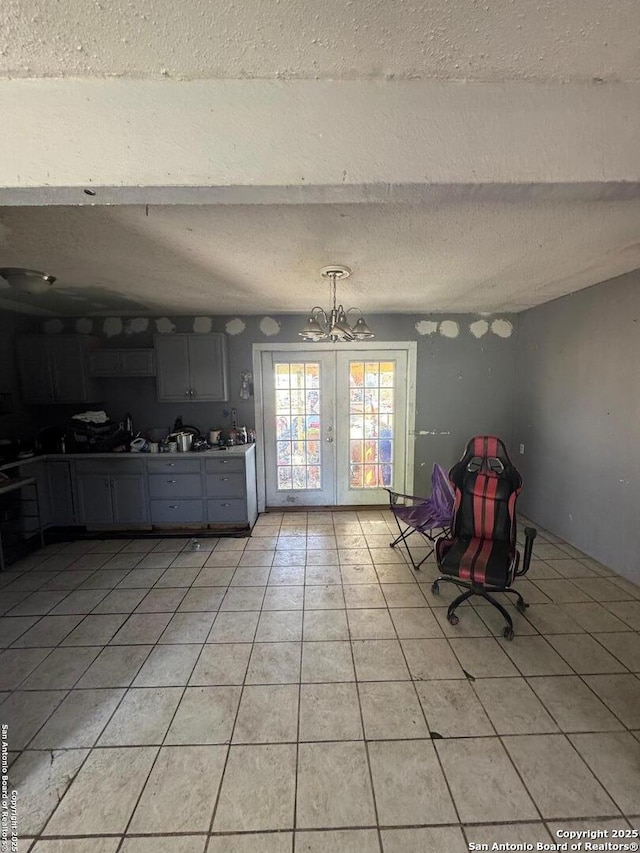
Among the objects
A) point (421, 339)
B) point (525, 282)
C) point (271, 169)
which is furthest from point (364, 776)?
point (421, 339)

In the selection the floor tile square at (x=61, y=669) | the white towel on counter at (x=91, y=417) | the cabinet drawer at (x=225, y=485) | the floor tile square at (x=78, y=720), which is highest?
the white towel on counter at (x=91, y=417)

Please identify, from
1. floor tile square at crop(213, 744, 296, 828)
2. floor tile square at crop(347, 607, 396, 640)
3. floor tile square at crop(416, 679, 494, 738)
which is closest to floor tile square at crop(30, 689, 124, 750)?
floor tile square at crop(213, 744, 296, 828)

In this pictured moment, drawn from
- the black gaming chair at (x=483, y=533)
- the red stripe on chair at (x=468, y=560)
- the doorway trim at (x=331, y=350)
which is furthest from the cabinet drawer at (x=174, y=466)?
the red stripe on chair at (x=468, y=560)

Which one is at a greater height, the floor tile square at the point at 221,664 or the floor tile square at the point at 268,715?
the floor tile square at the point at 221,664

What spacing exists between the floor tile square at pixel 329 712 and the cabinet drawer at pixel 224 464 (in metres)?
2.29

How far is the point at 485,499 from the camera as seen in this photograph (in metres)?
2.67

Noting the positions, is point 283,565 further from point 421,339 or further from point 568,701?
point 421,339

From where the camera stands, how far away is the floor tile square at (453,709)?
5.37 ft

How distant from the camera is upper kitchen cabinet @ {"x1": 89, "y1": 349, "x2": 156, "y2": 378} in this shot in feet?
13.0

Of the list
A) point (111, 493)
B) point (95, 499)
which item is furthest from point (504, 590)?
point (95, 499)

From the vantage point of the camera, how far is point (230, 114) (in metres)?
0.98

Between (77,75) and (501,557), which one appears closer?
(77,75)

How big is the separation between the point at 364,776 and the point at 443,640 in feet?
3.17

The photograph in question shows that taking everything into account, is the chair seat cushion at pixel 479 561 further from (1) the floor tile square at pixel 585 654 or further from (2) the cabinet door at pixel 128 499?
(2) the cabinet door at pixel 128 499
